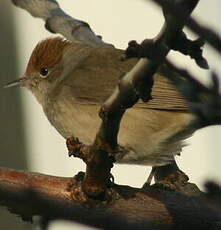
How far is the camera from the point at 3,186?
2.45 meters

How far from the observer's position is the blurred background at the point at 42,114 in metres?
6.72

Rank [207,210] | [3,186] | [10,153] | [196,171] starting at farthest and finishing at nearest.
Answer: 1. [10,153]
2. [196,171]
3. [207,210]
4. [3,186]

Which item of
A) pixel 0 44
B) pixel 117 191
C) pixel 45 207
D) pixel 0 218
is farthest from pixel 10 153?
pixel 45 207

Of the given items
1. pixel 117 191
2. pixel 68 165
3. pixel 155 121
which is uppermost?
pixel 117 191

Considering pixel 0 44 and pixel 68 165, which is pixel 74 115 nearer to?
pixel 68 165

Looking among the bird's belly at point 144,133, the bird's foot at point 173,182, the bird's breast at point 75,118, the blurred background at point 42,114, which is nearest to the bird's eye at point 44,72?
the bird's breast at point 75,118

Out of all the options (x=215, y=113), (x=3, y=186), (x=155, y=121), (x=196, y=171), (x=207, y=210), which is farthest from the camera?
(x=196, y=171)

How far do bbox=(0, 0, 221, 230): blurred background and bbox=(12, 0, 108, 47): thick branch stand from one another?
6.98ft

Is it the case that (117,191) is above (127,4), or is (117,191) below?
above

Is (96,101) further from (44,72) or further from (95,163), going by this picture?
(95,163)

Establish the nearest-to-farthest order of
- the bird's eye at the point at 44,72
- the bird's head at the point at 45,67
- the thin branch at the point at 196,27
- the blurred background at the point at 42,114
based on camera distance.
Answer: the thin branch at the point at 196,27
the bird's head at the point at 45,67
the bird's eye at the point at 44,72
the blurred background at the point at 42,114

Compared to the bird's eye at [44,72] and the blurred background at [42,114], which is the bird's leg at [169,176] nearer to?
the bird's eye at [44,72]

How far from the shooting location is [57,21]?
415 centimetres

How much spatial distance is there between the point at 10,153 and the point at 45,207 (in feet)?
19.6
